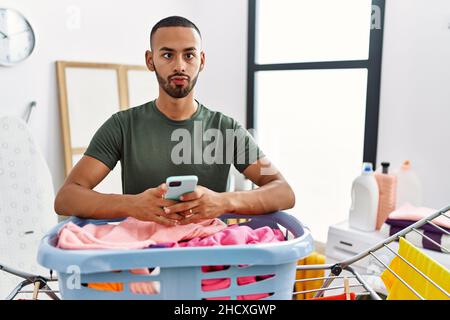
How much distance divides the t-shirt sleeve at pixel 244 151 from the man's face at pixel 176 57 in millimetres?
221

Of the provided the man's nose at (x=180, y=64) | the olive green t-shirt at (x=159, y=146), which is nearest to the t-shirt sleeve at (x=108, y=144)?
the olive green t-shirt at (x=159, y=146)

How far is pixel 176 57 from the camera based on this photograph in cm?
97

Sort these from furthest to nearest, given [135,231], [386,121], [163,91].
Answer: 1. [386,121]
2. [163,91]
3. [135,231]

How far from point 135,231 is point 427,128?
5.34 feet

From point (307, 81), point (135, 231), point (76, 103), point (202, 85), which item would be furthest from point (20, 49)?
point (135, 231)

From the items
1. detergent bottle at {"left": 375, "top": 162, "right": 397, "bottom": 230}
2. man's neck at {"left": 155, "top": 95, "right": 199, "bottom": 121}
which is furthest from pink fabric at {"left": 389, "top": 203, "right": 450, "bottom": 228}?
man's neck at {"left": 155, "top": 95, "right": 199, "bottom": 121}

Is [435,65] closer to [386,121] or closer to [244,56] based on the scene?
[386,121]

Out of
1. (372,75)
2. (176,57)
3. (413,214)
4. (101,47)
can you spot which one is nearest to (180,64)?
(176,57)

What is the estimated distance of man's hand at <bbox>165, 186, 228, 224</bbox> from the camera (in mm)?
723

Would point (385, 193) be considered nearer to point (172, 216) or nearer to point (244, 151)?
point (244, 151)

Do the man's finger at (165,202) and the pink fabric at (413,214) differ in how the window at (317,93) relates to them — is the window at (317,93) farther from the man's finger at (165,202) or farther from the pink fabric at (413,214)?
the man's finger at (165,202)

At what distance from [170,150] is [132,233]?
1.35 feet
